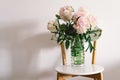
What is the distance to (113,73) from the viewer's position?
2.17m

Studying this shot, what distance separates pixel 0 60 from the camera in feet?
7.23

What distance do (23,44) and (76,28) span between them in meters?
0.68

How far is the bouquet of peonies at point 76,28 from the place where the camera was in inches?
67.0

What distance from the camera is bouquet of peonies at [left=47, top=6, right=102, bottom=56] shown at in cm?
170

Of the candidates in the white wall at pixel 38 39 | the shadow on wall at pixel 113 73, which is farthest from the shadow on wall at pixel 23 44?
the shadow on wall at pixel 113 73

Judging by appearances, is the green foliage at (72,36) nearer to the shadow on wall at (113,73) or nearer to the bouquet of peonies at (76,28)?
the bouquet of peonies at (76,28)

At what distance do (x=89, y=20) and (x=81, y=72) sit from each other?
39 centimetres

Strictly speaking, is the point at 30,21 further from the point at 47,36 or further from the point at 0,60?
the point at 0,60

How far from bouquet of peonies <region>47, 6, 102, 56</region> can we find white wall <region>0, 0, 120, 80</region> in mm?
297

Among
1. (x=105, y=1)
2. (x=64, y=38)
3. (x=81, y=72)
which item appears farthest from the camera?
(x=105, y=1)

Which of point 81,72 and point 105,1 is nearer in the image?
point 81,72

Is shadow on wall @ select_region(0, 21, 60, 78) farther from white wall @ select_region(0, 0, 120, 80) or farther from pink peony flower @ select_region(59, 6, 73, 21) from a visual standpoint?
pink peony flower @ select_region(59, 6, 73, 21)

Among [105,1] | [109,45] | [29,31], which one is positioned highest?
[105,1]

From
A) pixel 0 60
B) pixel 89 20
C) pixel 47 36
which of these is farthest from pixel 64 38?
pixel 0 60
